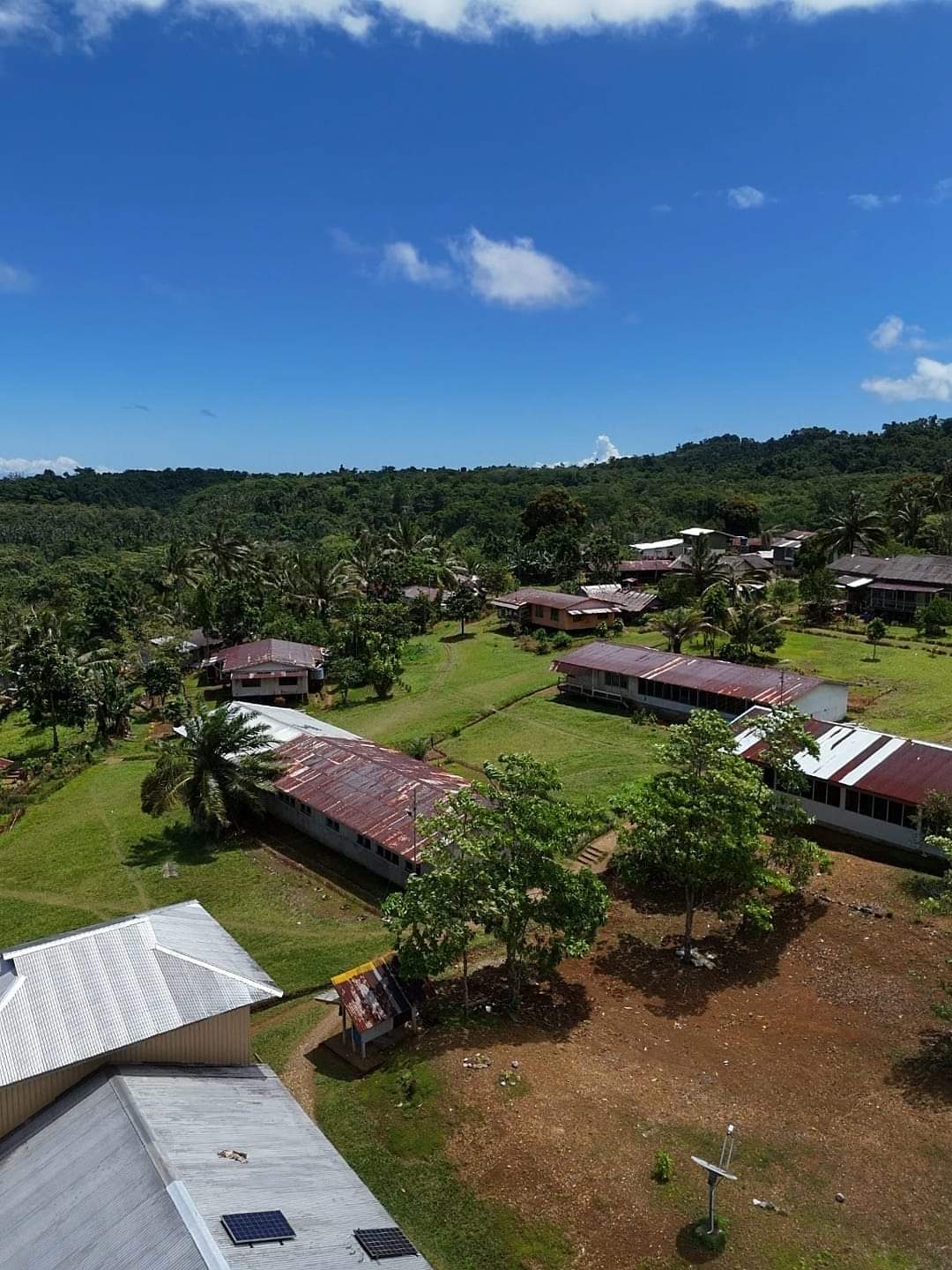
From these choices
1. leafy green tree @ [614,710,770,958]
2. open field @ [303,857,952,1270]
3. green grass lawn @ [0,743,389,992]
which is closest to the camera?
open field @ [303,857,952,1270]

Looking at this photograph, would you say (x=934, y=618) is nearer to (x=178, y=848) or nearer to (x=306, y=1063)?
(x=178, y=848)

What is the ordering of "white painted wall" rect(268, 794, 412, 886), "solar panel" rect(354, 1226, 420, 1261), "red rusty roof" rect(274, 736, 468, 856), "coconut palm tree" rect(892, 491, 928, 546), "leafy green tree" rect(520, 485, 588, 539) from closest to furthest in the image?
1. "solar panel" rect(354, 1226, 420, 1261)
2. "red rusty roof" rect(274, 736, 468, 856)
3. "white painted wall" rect(268, 794, 412, 886)
4. "coconut palm tree" rect(892, 491, 928, 546)
5. "leafy green tree" rect(520, 485, 588, 539)

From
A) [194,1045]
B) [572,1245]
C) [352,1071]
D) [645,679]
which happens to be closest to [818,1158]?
[572,1245]

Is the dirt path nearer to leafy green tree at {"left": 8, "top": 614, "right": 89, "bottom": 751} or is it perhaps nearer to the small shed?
the small shed

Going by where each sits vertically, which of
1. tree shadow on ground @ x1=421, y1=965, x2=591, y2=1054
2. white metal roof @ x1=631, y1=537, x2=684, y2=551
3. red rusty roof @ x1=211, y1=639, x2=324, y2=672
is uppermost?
white metal roof @ x1=631, y1=537, x2=684, y2=551

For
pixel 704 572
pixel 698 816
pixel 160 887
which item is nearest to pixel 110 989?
pixel 160 887

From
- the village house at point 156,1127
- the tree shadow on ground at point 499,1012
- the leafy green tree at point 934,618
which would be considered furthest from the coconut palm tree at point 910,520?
the village house at point 156,1127

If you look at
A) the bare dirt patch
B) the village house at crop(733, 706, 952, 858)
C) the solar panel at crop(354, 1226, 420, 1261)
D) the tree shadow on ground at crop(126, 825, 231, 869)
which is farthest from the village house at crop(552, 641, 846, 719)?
the solar panel at crop(354, 1226, 420, 1261)

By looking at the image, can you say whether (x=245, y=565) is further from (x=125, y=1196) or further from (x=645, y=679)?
(x=125, y=1196)
